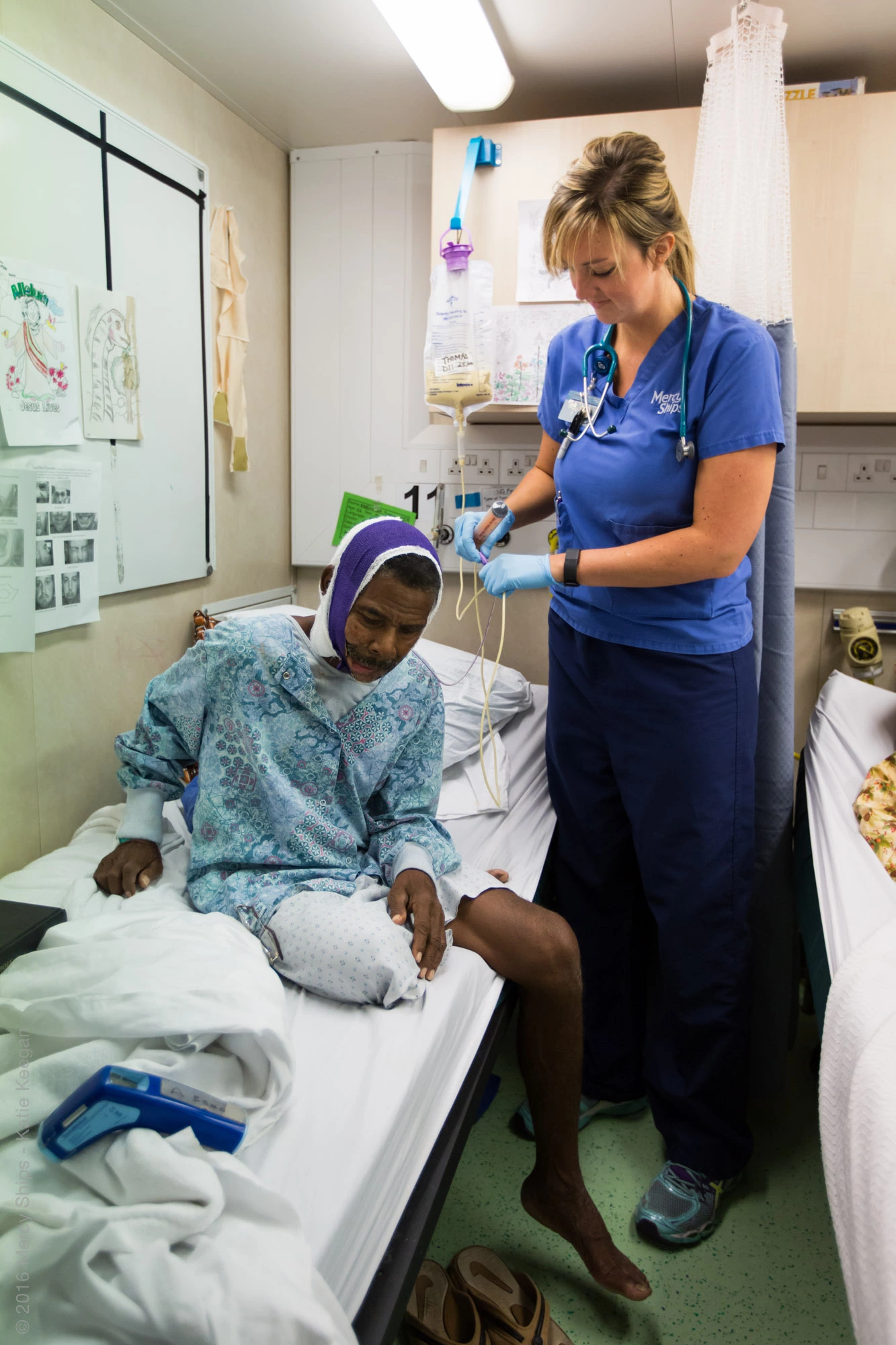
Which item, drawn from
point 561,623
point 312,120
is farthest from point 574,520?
point 312,120

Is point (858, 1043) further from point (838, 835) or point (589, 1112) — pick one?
point (589, 1112)

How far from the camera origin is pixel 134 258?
1895 millimetres

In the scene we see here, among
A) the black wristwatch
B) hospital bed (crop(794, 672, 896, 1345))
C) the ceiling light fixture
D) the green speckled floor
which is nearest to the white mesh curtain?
hospital bed (crop(794, 672, 896, 1345))

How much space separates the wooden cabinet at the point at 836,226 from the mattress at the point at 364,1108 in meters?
1.61

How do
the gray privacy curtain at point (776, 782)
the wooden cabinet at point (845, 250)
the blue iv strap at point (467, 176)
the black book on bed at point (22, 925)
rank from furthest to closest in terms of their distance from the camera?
the blue iv strap at point (467, 176), the wooden cabinet at point (845, 250), the gray privacy curtain at point (776, 782), the black book on bed at point (22, 925)

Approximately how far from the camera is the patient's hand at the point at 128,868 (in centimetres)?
138

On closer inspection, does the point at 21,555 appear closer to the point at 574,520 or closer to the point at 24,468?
the point at 24,468

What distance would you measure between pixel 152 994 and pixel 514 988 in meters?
0.69

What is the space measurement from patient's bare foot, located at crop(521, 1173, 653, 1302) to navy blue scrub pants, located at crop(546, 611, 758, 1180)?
12.0 inches

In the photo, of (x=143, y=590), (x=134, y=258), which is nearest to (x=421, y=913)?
(x=143, y=590)

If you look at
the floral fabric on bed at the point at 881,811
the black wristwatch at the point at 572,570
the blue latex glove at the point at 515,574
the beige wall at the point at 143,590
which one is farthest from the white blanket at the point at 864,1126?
the beige wall at the point at 143,590

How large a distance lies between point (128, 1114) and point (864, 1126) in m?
0.81

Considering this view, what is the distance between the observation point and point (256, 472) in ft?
8.53

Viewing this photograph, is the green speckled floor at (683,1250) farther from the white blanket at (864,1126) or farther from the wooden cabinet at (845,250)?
the wooden cabinet at (845,250)
